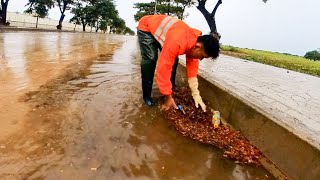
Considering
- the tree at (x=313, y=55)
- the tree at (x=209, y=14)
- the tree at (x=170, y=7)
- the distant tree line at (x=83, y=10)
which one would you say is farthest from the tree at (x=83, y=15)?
the tree at (x=313, y=55)

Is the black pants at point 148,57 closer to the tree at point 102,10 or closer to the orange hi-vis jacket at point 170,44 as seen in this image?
the orange hi-vis jacket at point 170,44

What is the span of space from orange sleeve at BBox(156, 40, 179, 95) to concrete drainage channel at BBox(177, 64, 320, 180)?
34.5 inches

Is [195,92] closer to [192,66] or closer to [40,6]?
[192,66]

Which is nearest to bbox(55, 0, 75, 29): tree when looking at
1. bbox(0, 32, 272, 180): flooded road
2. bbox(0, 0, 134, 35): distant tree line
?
bbox(0, 0, 134, 35): distant tree line

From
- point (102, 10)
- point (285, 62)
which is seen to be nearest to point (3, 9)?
point (285, 62)

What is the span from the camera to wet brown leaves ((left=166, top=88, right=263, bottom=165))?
9.96ft

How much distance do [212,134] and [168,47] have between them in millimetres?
1064

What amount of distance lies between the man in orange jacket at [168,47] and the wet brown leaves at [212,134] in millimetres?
140

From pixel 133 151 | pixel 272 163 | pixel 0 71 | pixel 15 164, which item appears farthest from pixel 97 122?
pixel 0 71

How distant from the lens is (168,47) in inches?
134

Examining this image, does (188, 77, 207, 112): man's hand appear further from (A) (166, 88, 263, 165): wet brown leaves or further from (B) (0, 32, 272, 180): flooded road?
(B) (0, 32, 272, 180): flooded road

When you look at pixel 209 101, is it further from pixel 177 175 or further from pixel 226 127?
pixel 177 175

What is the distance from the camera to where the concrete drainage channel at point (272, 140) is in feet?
8.37

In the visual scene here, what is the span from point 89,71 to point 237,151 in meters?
3.67
